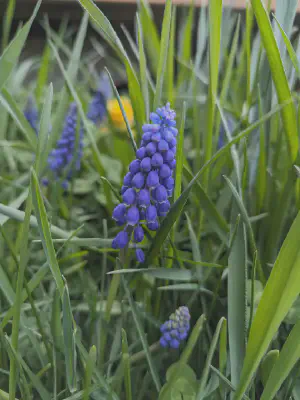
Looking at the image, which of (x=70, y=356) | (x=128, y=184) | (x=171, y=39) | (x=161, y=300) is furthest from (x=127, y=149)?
(x=70, y=356)

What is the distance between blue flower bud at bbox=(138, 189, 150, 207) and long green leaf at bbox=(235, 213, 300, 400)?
7.9 inches

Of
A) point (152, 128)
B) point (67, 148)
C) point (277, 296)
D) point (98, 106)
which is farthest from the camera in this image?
point (98, 106)

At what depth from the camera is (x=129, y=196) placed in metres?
0.70

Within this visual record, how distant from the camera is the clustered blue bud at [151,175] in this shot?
27.1 inches

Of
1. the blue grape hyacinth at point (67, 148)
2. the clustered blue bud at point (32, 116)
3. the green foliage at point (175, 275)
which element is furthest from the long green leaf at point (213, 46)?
the clustered blue bud at point (32, 116)

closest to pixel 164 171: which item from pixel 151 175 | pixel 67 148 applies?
pixel 151 175

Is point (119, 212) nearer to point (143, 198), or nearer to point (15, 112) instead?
point (143, 198)

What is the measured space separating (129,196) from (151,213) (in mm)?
39

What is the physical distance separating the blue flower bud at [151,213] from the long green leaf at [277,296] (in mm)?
194

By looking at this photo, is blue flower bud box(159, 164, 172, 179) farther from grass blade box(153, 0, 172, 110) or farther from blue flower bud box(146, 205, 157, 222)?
grass blade box(153, 0, 172, 110)

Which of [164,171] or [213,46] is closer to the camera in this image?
[164,171]

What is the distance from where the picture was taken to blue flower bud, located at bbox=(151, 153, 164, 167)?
0.68m

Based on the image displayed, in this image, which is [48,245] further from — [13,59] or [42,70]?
[42,70]

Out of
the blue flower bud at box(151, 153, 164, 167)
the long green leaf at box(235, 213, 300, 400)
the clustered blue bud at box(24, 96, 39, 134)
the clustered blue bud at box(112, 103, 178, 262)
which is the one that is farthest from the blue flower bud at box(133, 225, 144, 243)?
the clustered blue bud at box(24, 96, 39, 134)
